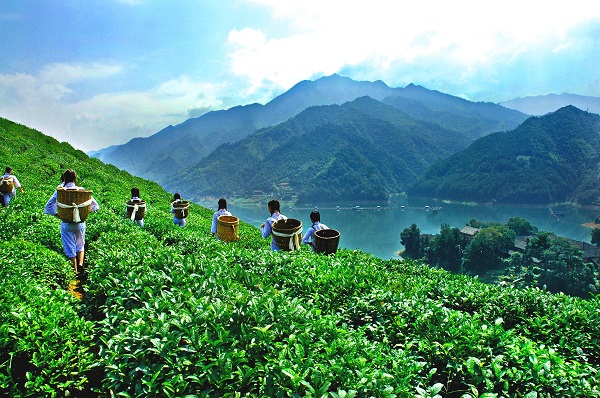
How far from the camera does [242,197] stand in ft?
623

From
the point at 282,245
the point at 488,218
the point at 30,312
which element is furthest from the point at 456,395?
the point at 488,218

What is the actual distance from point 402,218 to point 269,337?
133033 mm

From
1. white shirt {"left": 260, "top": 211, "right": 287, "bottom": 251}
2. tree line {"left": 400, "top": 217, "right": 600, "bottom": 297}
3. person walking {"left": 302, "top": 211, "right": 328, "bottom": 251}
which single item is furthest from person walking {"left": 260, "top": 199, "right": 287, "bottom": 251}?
tree line {"left": 400, "top": 217, "right": 600, "bottom": 297}

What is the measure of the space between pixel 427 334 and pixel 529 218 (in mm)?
143682

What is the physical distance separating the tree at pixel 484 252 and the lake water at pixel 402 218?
52.4 ft

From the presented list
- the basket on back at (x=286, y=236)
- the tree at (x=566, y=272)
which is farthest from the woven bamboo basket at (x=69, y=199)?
the tree at (x=566, y=272)

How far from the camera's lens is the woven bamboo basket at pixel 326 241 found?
Answer: 836 cm

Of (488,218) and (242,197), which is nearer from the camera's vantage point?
(488,218)

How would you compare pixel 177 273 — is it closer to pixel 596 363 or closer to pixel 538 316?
pixel 538 316

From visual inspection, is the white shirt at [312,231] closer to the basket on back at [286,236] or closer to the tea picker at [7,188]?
the basket on back at [286,236]

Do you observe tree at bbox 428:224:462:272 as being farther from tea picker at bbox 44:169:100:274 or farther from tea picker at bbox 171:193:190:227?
tea picker at bbox 44:169:100:274

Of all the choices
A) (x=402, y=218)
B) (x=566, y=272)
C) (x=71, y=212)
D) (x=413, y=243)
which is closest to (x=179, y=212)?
(x=71, y=212)

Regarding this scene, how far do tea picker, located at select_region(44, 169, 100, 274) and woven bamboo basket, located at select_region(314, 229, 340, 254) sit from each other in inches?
195

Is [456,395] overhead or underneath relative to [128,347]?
underneath
